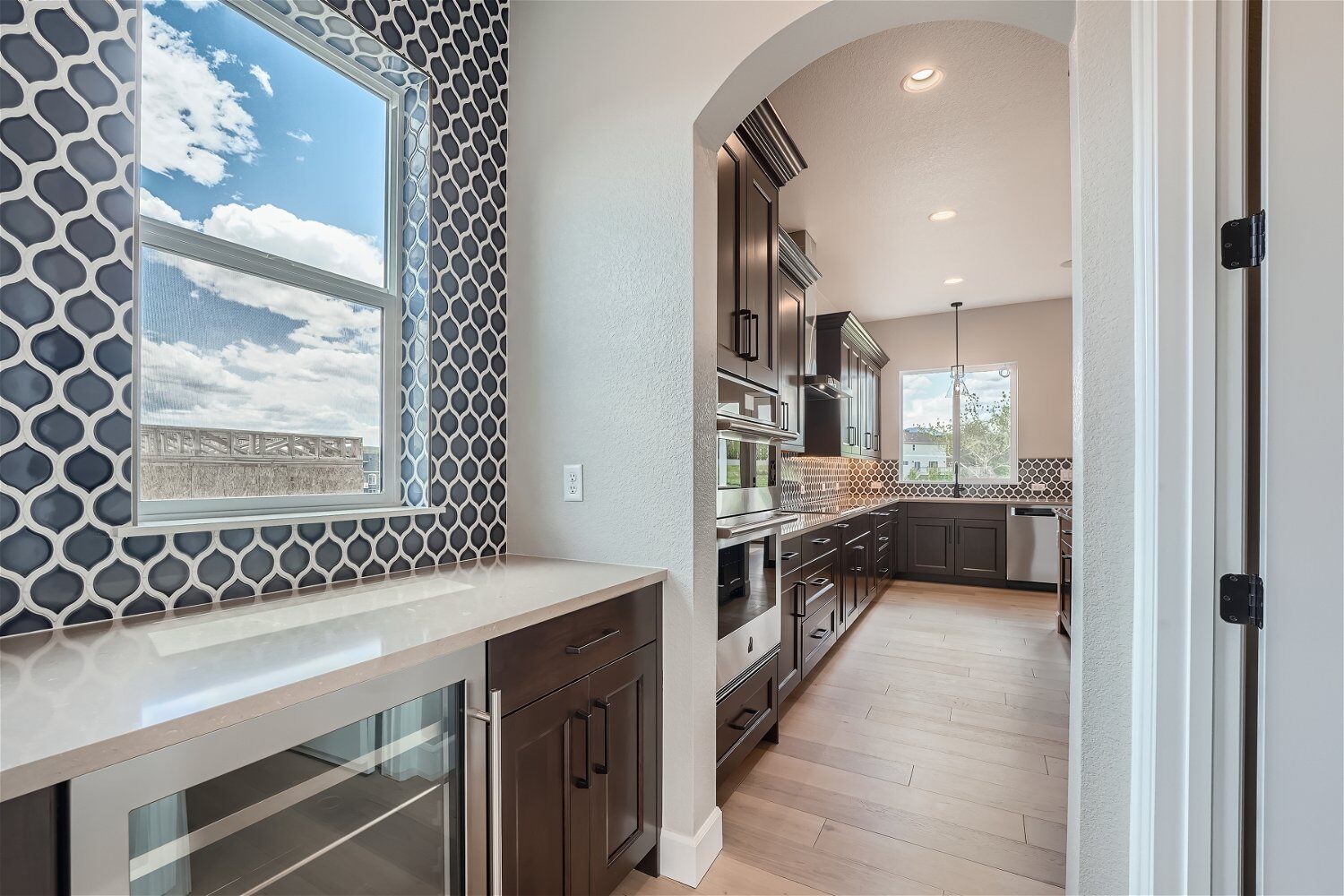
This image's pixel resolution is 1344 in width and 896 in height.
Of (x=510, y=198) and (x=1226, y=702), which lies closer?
(x=1226, y=702)

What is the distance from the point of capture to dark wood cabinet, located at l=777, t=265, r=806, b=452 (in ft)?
9.62

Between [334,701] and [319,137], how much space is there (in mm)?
1575

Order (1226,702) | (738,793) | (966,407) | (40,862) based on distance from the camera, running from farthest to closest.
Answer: (966,407)
(738,793)
(1226,702)
(40,862)

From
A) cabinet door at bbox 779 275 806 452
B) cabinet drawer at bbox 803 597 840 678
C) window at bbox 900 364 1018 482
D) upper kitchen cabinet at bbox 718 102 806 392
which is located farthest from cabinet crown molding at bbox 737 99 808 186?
window at bbox 900 364 1018 482

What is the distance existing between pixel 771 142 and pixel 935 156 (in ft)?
4.47

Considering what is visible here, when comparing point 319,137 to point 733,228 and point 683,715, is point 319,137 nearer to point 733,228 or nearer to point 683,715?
point 733,228

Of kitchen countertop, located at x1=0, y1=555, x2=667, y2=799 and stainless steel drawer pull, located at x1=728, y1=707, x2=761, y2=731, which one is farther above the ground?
kitchen countertop, located at x1=0, y1=555, x2=667, y2=799

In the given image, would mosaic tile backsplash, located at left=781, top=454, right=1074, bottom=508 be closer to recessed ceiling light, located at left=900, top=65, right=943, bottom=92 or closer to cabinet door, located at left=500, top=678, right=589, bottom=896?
recessed ceiling light, located at left=900, top=65, right=943, bottom=92

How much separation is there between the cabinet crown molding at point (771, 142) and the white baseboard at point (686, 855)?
239 centimetres

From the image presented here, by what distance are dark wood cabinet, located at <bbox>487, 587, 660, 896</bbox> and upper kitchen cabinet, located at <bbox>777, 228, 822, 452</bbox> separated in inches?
60.2

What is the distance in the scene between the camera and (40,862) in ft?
2.11

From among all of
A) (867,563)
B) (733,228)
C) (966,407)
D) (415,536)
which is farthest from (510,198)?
(966,407)

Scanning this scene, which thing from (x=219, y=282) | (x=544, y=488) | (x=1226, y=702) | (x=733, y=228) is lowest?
(x=1226, y=702)

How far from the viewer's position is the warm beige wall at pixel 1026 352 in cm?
587
